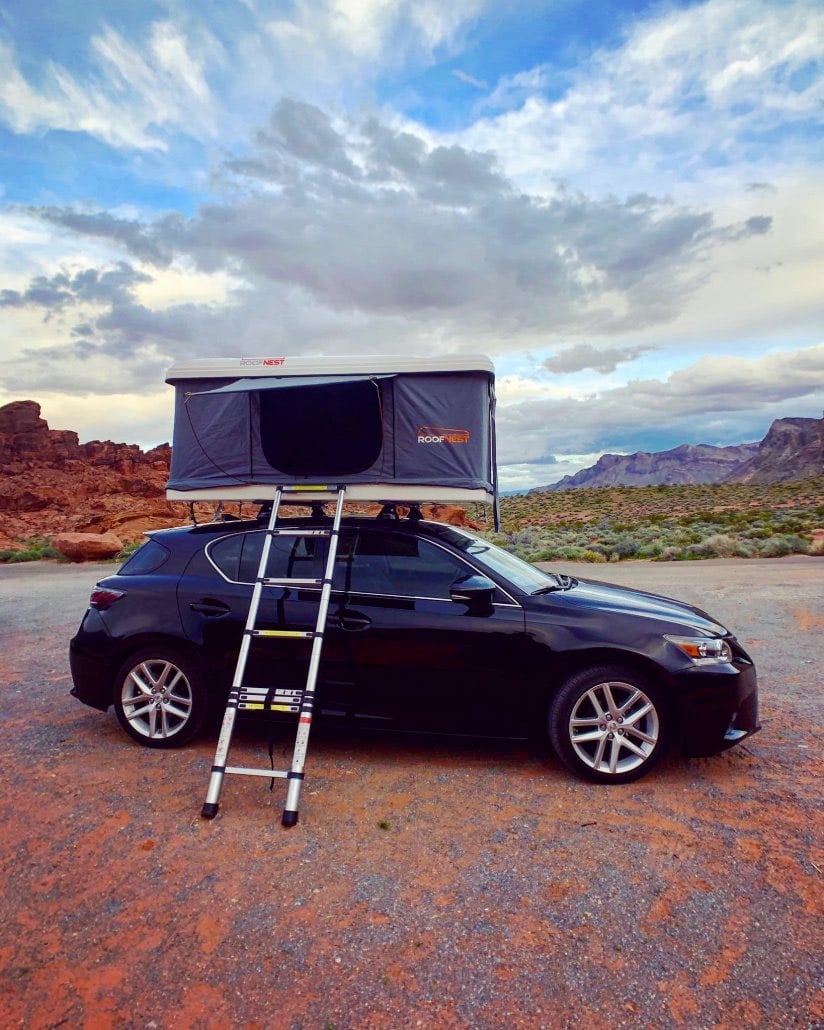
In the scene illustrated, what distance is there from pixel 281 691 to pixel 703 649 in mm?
2556

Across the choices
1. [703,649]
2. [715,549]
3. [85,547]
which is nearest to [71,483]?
[85,547]

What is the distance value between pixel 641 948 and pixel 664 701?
67.2 inches

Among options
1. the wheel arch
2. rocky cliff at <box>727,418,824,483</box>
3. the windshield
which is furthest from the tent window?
rocky cliff at <box>727,418,824,483</box>

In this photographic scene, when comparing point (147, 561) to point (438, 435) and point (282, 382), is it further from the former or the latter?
point (438, 435)

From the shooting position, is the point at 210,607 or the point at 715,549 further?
the point at 715,549

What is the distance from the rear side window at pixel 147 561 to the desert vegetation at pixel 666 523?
13.9 metres

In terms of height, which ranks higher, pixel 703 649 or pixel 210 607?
pixel 210 607

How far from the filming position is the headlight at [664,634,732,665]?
4.28 m

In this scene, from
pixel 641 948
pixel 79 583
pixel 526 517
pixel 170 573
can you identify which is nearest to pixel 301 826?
pixel 641 948

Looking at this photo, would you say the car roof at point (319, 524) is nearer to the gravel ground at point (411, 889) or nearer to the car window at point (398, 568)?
the car window at point (398, 568)

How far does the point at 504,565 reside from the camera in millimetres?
5055

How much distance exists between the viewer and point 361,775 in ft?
14.6

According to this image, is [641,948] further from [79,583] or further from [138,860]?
[79,583]

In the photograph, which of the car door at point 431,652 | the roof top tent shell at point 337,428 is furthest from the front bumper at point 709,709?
the roof top tent shell at point 337,428
